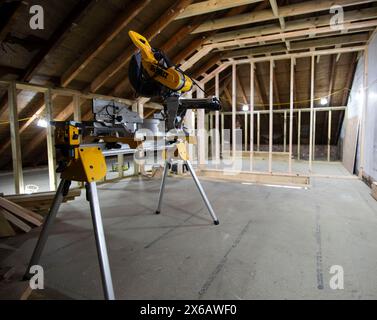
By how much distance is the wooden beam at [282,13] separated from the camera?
10.3ft

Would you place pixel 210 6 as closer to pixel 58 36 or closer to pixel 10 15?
pixel 58 36

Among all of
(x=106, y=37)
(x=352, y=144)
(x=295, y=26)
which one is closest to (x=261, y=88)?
(x=352, y=144)

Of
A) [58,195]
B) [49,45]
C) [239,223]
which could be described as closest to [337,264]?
[239,223]

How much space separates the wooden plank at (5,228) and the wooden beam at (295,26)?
4.01 metres

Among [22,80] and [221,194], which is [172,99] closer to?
[221,194]

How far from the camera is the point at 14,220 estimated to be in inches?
88.1

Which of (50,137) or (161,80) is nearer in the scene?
(161,80)

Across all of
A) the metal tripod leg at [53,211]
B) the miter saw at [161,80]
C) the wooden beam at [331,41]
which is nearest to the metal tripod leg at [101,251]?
the metal tripod leg at [53,211]

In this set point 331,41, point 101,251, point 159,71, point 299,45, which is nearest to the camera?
point 101,251

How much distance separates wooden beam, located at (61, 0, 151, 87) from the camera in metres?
2.96

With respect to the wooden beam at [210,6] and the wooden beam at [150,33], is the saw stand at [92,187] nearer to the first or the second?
the wooden beam at [150,33]

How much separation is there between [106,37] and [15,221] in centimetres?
245

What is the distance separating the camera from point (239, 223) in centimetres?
238

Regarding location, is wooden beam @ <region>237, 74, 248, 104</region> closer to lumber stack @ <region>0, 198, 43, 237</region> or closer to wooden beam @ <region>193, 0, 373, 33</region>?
wooden beam @ <region>193, 0, 373, 33</region>
